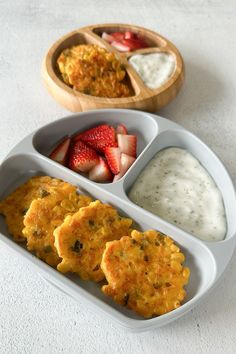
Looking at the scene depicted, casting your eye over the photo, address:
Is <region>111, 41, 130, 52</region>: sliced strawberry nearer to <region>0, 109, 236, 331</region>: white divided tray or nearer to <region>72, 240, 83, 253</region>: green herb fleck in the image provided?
<region>0, 109, 236, 331</region>: white divided tray

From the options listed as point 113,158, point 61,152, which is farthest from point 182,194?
point 61,152

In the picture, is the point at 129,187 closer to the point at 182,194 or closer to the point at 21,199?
the point at 182,194

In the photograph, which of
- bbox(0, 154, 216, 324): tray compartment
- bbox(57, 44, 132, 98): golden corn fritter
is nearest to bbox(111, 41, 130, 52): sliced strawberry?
bbox(57, 44, 132, 98): golden corn fritter

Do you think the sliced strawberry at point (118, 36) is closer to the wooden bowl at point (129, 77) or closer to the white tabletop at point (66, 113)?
the wooden bowl at point (129, 77)

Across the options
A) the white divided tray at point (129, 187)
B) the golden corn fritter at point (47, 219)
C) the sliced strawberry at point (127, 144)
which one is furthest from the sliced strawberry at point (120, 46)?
the golden corn fritter at point (47, 219)

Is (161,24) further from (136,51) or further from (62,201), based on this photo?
(62,201)

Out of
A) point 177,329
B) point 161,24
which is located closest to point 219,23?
point 161,24
